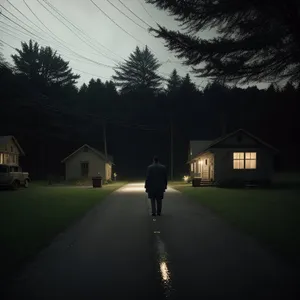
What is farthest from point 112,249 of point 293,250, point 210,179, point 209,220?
point 210,179

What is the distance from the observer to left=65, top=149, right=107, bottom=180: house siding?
51.0 metres

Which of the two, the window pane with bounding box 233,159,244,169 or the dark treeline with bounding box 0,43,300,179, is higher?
the dark treeline with bounding box 0,43,300,179

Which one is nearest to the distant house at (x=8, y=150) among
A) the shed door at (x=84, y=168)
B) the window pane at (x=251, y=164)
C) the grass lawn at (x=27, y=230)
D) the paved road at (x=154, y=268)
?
the shed door at (x=84, y=168)

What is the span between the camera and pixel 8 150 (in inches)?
1816

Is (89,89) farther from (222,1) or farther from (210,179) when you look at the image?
(222,1)

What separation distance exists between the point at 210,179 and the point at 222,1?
2984cm

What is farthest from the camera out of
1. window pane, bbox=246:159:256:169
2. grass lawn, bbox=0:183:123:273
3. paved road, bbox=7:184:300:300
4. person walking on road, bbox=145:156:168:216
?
window pane, bbox=246:159:256:169

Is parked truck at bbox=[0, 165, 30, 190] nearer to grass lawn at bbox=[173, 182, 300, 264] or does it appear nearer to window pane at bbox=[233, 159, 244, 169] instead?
window pane at bbox=[233, 159, 244, 169]

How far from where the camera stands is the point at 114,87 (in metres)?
81.5

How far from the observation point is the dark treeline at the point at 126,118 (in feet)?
196

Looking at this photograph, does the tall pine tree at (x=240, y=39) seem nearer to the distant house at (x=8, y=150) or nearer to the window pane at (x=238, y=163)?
the window pane at (x=238, y=163)

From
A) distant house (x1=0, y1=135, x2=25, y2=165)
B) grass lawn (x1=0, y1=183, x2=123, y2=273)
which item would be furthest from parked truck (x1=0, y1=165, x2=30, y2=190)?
grass lawn (x1=0, y1=183, x2=123, y2=273)

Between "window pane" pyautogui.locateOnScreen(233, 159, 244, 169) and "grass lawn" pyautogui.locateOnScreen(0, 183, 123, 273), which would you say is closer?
"grass lawn" pyautogui.locateOnScreen(0, 183, 123, 273)

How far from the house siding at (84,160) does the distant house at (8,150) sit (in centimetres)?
680
